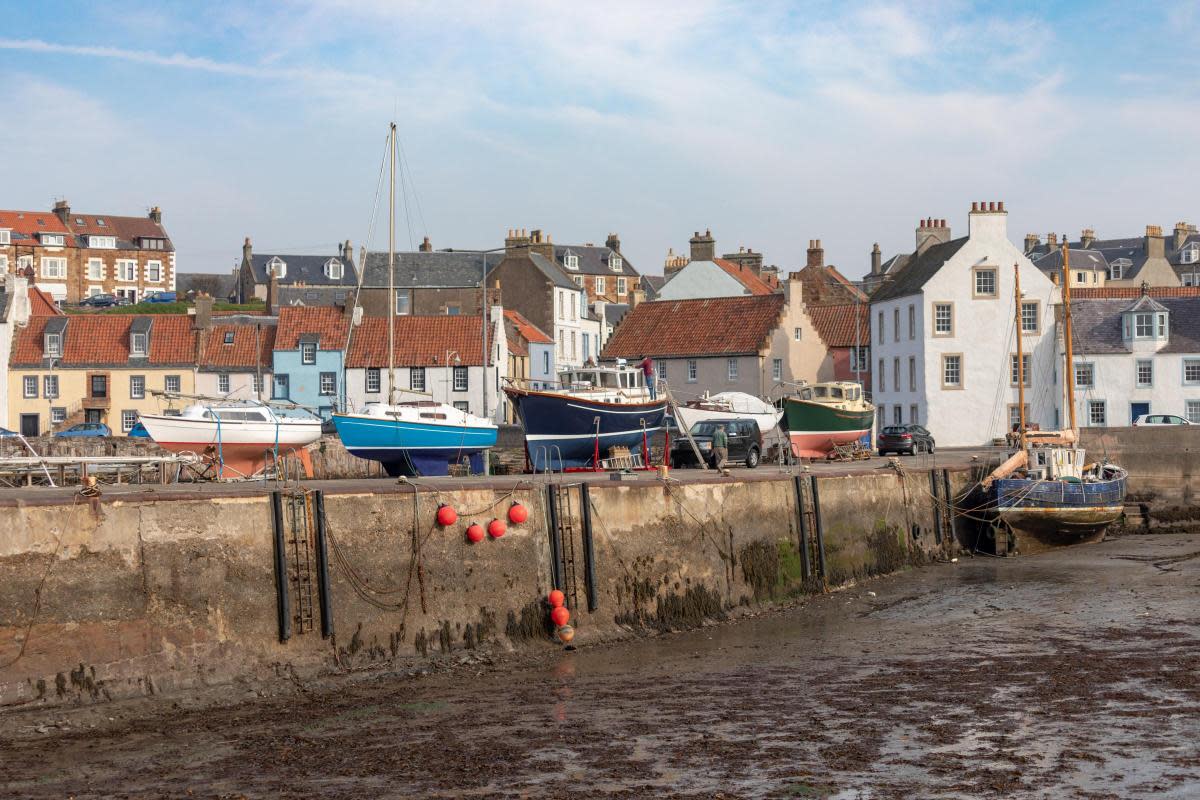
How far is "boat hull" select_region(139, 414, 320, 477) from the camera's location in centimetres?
3878

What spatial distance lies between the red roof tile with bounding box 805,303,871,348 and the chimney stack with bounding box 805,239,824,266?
720 centimetres

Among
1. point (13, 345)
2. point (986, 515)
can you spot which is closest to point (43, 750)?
point (986, 515)

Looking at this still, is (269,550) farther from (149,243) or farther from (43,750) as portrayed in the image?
(149,243)

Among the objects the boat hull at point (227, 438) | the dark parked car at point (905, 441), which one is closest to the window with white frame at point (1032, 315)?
the dark parked car at point (905, 441)

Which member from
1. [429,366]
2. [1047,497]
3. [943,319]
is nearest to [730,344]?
[943,319]

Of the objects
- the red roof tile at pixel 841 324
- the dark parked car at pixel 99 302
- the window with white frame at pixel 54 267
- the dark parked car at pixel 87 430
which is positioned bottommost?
the dark parked car at pixel 87 430

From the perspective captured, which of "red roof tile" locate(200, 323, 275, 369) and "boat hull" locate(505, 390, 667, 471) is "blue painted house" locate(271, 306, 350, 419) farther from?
"boat hull" locate(505, 390, 667, 471)

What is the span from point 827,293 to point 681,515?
5822 centimetres

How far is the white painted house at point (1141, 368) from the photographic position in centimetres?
5838

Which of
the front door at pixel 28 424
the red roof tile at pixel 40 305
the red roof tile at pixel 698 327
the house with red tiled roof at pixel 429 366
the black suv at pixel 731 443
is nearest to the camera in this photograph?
the black suv at pixel 731 443

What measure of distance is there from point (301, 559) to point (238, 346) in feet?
163

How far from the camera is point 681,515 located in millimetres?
28031

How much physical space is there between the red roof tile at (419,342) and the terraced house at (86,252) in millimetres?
53329

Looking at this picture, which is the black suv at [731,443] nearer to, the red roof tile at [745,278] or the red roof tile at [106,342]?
the red roof tile at [106,342]
